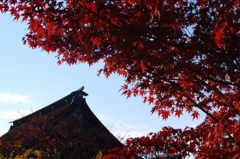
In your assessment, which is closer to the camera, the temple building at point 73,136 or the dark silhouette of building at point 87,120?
the temple building at point 73,136

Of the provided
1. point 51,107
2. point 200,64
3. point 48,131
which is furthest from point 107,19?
point 51,107

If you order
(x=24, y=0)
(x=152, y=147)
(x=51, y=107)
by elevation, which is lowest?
(x=152, y=147)

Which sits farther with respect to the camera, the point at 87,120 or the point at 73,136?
the point at 87,120

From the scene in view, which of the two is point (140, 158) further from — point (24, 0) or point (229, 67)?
point (24, 0)

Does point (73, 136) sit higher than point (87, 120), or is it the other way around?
point (87, 120)

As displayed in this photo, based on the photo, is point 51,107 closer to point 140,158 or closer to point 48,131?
point 48,131

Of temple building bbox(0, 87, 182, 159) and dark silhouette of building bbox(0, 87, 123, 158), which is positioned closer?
temple building bbox(0, 87, 182, 159)

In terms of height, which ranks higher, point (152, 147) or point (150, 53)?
point (150, 53)

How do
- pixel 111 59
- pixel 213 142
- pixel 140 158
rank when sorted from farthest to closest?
pixel 140 158 → pixel 213 142 → pixel 111 59

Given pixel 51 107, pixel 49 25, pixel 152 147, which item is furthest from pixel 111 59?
pixel 51 107

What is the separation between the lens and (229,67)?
370 cm

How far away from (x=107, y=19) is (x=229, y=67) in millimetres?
2815

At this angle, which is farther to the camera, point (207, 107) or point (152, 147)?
point (207, 107)

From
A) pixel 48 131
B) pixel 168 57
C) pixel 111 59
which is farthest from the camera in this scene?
pixel 48 131
